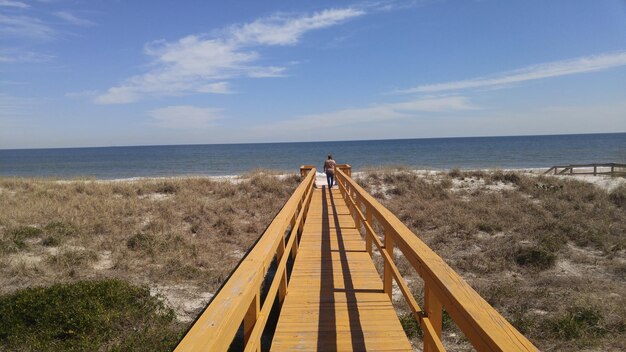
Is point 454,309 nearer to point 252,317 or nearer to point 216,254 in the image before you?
point 252,317

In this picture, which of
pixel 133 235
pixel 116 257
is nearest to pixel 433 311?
pixel 116 257

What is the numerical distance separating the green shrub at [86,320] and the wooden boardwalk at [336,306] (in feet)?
6.42

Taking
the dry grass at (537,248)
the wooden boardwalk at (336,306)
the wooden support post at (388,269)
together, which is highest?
the wooden support post at (388,269)

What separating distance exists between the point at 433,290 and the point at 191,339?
1.26 metres

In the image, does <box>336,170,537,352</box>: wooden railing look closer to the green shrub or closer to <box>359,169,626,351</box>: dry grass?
<box>359,169,626,351</box>: dry grass

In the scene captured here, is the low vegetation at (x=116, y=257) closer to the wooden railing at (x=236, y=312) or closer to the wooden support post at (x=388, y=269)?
the wooden support post at (x=388, y=269)

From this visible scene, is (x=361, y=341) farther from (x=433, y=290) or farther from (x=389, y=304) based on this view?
(x=433, y=290)

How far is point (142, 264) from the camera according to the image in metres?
8.65

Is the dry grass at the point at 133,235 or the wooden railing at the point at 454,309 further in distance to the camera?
the dry grass at the point at 133,235

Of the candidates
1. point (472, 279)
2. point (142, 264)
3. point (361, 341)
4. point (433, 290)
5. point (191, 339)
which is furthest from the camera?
point (142, 264)

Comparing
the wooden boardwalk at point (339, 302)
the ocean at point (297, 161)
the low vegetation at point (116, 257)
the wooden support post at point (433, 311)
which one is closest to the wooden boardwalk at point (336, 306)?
the wooden boardwalk at point (339, 302)

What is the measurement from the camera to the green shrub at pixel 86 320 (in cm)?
508

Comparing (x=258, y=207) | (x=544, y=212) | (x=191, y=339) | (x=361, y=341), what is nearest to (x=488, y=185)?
(x=544, y=212)

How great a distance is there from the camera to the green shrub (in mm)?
5078
